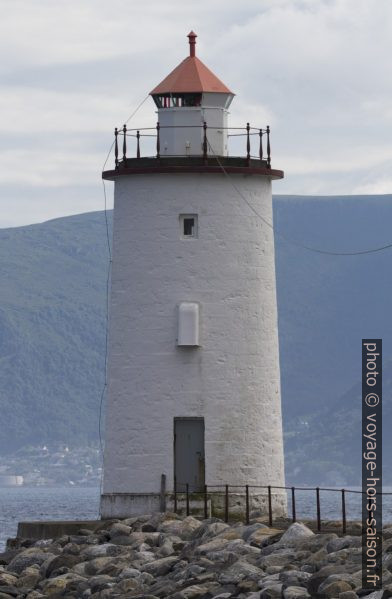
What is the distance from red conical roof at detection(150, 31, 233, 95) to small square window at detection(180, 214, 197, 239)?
2111 millimetres

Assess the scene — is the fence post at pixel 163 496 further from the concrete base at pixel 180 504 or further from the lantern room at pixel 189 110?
the lantern room at pixel 189 110

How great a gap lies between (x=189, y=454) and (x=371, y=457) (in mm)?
7730

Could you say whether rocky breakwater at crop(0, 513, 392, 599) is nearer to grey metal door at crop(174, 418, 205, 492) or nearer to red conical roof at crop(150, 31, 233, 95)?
grey metal door at crop(174, 418, 205, 492)

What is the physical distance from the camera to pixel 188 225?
30.4 meters

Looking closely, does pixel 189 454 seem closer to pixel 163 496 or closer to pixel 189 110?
pixel 163 496

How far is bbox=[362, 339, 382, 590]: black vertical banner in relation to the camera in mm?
22094

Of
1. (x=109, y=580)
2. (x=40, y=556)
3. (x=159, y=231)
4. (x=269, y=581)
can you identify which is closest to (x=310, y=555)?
(x=269, y=581)

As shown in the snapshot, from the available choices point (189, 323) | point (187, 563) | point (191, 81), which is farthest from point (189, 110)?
point (187, 563)

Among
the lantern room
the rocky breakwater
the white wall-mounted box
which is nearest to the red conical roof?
the lantern room

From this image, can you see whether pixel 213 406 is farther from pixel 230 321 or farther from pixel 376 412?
pixel 376 412

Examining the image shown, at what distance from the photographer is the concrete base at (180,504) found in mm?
30047

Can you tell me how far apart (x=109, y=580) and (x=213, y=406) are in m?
5.68

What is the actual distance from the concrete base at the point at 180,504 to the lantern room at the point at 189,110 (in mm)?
5718

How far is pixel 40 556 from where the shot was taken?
27734mm
